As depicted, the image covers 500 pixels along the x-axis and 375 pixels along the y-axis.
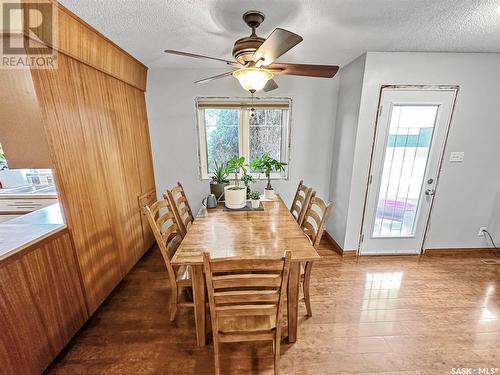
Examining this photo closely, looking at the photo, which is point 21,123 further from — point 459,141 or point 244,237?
point 459,141

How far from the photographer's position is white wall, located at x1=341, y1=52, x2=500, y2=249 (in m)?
2.14

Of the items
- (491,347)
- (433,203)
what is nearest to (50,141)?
(491,347)

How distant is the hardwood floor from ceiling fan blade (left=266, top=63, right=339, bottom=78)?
6.48ft

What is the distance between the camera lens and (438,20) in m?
1.56

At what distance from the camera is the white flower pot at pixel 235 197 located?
208cm

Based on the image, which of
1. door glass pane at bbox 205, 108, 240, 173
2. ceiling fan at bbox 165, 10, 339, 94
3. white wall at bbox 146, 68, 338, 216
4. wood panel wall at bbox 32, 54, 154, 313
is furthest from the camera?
door glass pane at bbox 205, 108, 240, 173

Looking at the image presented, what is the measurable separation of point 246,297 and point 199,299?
1.64 feet

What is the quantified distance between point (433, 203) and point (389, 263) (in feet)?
3.02

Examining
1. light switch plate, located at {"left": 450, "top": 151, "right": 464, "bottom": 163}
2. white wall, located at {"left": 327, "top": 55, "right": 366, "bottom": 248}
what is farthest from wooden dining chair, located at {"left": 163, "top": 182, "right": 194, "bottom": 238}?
light switch plate, located at {"left": 450, "top": 151, "right": 464, "bottom": 163}

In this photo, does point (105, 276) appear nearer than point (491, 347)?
No

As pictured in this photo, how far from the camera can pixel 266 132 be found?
288 cm

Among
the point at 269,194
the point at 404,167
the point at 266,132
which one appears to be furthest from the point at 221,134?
the point at 404,167

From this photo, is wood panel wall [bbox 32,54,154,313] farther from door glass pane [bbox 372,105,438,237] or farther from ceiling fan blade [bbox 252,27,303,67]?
door glass pane [bbox 372,105,438,237]

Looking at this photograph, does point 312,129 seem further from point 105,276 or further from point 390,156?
point 105,276
